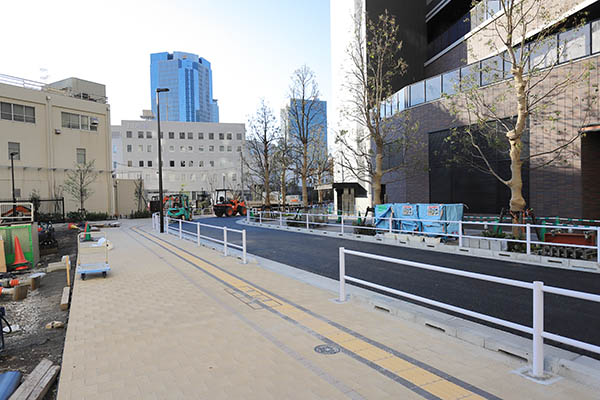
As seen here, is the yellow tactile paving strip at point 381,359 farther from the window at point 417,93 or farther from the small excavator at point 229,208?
the small excavator at point 229,208

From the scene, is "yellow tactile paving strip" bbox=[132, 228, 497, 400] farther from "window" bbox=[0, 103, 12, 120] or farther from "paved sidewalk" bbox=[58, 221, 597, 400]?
"window" bbox=[0, 103, 12, 120]

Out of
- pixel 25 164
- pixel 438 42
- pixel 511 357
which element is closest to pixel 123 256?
pixel 511 357

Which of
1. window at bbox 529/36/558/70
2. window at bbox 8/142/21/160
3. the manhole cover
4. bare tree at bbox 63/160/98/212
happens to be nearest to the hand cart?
the manhole cover

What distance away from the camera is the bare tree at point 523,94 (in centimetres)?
1365

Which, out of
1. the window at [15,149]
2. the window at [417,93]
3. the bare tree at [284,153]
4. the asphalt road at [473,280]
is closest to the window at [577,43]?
the window at [417,93]

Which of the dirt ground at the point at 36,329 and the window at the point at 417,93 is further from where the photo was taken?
the window at the point at 417,93

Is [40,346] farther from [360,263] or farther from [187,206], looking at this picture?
[187,206]

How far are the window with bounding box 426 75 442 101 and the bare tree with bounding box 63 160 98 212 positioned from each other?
3395 cm

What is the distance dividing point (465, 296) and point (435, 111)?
1809 cm

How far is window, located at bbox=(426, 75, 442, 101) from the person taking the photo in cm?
2312

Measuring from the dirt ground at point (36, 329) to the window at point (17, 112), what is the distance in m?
32.7

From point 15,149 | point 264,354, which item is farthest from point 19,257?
point 15,149

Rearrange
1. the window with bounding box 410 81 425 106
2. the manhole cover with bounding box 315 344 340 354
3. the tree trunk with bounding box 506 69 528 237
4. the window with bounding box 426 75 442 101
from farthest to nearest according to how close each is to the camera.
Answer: the window with bounding box 410 81 425 106 < the window with bounding box 426 75 442 101 < the tree trunk with bounding box 506 69 528 237 < the manhole cover with bounding box 315 344 340 354

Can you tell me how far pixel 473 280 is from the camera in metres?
9.06
